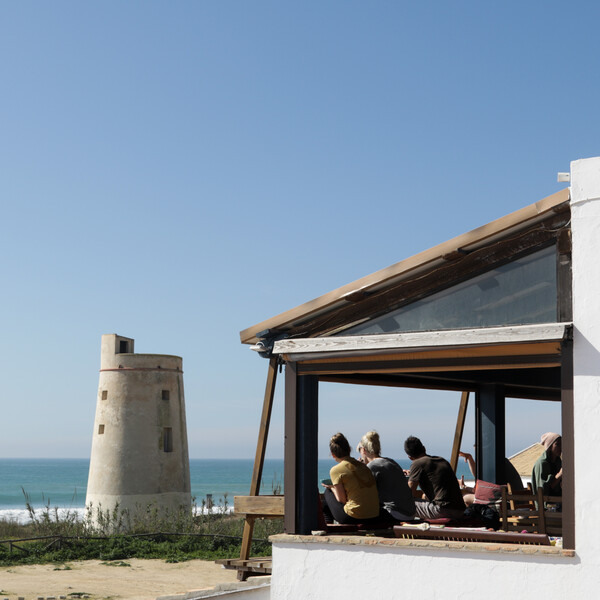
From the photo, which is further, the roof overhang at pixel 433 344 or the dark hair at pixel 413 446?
the dark hair at pixel 413 446

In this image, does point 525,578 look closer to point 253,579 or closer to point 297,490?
point 297,490

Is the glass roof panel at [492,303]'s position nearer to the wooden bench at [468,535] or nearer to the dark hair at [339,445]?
the dark hair at [339,445]

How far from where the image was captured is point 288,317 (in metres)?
8.77

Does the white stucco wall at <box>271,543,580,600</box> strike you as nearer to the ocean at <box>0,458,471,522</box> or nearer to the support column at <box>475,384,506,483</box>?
the support column at <box>475,384,506,483</box>

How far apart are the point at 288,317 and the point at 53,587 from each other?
→ 709cm

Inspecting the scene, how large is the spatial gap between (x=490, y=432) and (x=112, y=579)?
6.50 meters

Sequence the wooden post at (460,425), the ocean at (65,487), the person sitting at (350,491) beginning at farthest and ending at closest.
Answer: the ocean at (65,487)
the wooden post at (460,425)
the person sitting at (350,491)

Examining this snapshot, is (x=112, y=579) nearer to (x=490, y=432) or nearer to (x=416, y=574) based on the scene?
(x=490, y=432)

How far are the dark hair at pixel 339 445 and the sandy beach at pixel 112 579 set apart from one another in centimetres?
431

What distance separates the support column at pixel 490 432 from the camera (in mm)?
12031

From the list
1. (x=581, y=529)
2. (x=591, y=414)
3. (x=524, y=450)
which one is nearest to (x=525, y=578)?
(x=581, y=529)

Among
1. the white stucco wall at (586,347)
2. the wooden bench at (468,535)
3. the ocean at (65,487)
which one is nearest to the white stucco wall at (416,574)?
the wooden bench at (468,535)

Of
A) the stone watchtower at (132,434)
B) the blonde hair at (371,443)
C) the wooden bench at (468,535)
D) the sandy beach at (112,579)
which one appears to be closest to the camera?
the wooden bench at (468,535)

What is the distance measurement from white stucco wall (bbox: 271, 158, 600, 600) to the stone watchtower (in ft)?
66.3
